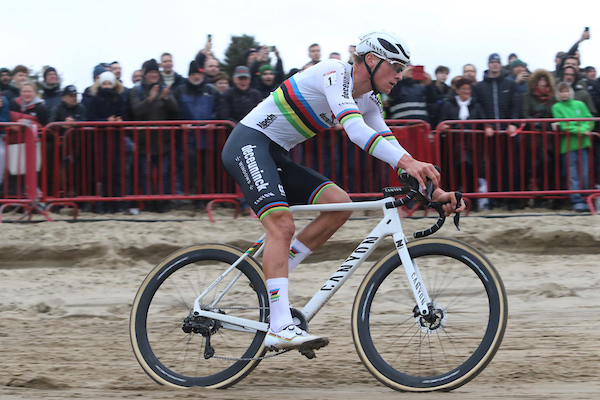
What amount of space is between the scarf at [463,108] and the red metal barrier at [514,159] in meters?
0.26

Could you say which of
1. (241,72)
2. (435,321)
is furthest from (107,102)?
(435,321)

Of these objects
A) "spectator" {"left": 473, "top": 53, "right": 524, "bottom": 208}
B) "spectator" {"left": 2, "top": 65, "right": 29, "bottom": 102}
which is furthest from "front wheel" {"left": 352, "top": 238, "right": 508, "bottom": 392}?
"spectator" {"left": 2, "top": 65, "right": 29, "bottom": 102}

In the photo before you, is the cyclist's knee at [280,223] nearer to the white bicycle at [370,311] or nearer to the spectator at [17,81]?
the white bicycle at [370,311]

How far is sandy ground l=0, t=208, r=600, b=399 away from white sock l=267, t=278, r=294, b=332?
0.40 metres

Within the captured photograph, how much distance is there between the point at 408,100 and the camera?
9.53m

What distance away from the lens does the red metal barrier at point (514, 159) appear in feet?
30.6

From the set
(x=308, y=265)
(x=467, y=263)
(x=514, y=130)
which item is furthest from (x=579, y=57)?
(x=467, y=263)

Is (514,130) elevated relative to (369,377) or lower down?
elevated

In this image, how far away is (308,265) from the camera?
26.7 feet

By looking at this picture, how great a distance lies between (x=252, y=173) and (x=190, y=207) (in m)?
5.07

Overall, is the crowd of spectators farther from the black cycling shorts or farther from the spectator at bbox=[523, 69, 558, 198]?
the black cycling shorts

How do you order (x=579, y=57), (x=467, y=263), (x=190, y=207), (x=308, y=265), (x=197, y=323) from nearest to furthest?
(x=467, y=263)
(x=197, y=323)
(x=308, y=265)
(x=190, y=207)
(x=579, y=57)

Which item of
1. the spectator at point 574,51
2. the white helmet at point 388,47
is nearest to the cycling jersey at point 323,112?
the white helmet at point 388,47

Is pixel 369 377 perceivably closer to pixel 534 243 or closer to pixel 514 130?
pixel 534 243
